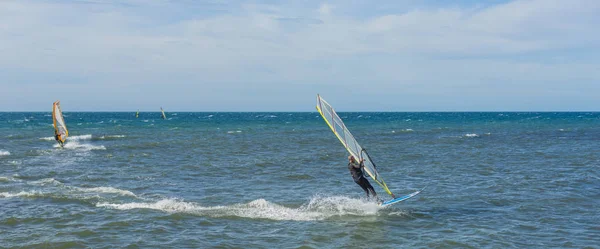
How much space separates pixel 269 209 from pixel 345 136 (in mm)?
2870

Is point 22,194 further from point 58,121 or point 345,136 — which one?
point 58,121

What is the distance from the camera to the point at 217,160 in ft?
83.9

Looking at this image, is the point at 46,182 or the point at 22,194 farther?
the point at 46,182

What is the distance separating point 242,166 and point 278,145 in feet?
37.0

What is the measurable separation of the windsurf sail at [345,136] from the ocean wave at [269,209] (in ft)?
3.12

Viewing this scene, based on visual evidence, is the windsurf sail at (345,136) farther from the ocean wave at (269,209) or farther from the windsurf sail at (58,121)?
the windsurf sail at (58,121)

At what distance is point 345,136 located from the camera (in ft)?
45.6

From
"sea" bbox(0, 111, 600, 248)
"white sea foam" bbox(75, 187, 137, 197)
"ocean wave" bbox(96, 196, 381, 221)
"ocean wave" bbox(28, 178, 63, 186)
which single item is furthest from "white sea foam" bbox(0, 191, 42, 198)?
"ocean wave" bbox(96, 196, 381, 221)

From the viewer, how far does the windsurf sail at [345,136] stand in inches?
528

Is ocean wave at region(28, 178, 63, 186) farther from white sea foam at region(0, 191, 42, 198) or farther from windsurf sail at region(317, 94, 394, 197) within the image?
windsurf sail at region(317, 94, 394, 197)

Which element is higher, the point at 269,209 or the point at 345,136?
the point at 345,136

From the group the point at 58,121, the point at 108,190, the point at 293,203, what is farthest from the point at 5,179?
the point at 58,121

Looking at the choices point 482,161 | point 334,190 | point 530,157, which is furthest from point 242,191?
point 530,157

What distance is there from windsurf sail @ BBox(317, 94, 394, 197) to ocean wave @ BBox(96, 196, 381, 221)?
3.12 feet
